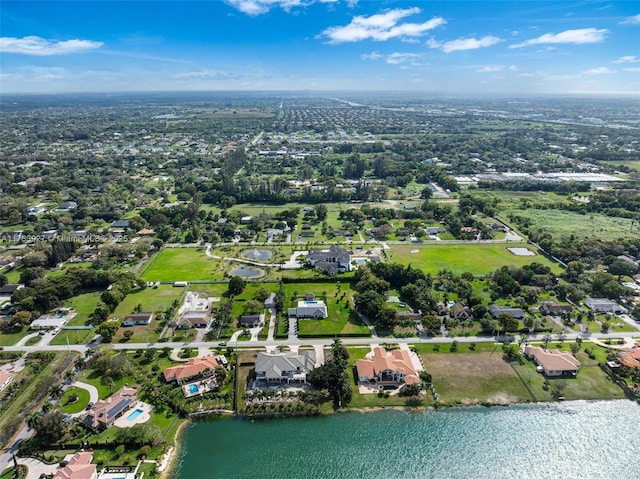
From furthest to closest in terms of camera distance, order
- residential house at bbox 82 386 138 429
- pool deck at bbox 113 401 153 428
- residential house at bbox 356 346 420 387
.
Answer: residential house at bbox 356 346 420 387 < pool deck at bbox 113 401 153 428 < residential house at bbox 82 386 138 429

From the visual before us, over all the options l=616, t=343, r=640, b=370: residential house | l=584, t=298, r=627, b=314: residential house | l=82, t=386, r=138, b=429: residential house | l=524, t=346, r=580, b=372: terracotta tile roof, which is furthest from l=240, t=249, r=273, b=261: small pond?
l=616, t=343, r=640, b=370: residential house

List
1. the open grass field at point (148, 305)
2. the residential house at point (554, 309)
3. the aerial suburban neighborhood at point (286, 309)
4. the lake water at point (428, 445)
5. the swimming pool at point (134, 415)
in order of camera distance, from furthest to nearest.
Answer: the residential house at point (554, 309), the open grass field at point (148, 305), the aerial suburban neighborhood at point (286, 309), the swimming pool at point (134, 415), the lake water at point (428, 445)

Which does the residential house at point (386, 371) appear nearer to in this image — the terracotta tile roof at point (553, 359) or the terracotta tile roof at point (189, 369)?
the terracotta tile roof at point (553, 359)

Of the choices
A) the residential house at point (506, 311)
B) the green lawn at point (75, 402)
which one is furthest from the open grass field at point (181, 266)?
the residential house at point (506, 311)

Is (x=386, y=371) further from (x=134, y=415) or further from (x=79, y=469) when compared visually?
(x=79, y=469)

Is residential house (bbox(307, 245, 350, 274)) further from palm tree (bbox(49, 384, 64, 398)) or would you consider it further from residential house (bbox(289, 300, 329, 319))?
palm tree (bbox(49, 384, 64, 398))

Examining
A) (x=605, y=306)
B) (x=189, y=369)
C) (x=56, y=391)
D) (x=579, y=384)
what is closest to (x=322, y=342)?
(x=189, y=369)

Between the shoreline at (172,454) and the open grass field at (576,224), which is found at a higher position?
the open grass field at (576,224)
